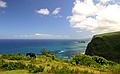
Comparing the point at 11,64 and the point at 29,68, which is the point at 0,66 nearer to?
the point at 11,64

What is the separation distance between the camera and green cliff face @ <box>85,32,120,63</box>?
146 m

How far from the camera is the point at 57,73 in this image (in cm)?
1481

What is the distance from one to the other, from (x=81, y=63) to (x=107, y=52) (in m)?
134

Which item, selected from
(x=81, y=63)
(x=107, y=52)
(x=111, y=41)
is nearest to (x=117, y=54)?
(x=107, y=52)

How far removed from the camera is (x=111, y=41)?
164875mm

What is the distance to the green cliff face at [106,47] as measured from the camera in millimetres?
145625

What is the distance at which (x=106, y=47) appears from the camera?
158625mm

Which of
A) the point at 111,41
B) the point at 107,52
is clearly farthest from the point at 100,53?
the point at 111,41

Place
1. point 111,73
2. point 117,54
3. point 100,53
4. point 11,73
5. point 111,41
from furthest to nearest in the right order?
point 111,41 → point 100,53 → point 117,54 → point 11,73 → point 111,73

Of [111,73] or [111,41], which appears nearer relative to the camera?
[111,73]

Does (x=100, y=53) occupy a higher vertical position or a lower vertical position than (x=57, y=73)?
lower

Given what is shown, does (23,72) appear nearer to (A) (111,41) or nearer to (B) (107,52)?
(B) (107,52)

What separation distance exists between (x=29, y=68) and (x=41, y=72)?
183 centimetres

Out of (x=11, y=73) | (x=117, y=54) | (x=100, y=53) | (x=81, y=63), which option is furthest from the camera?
(x=100, y=53)
